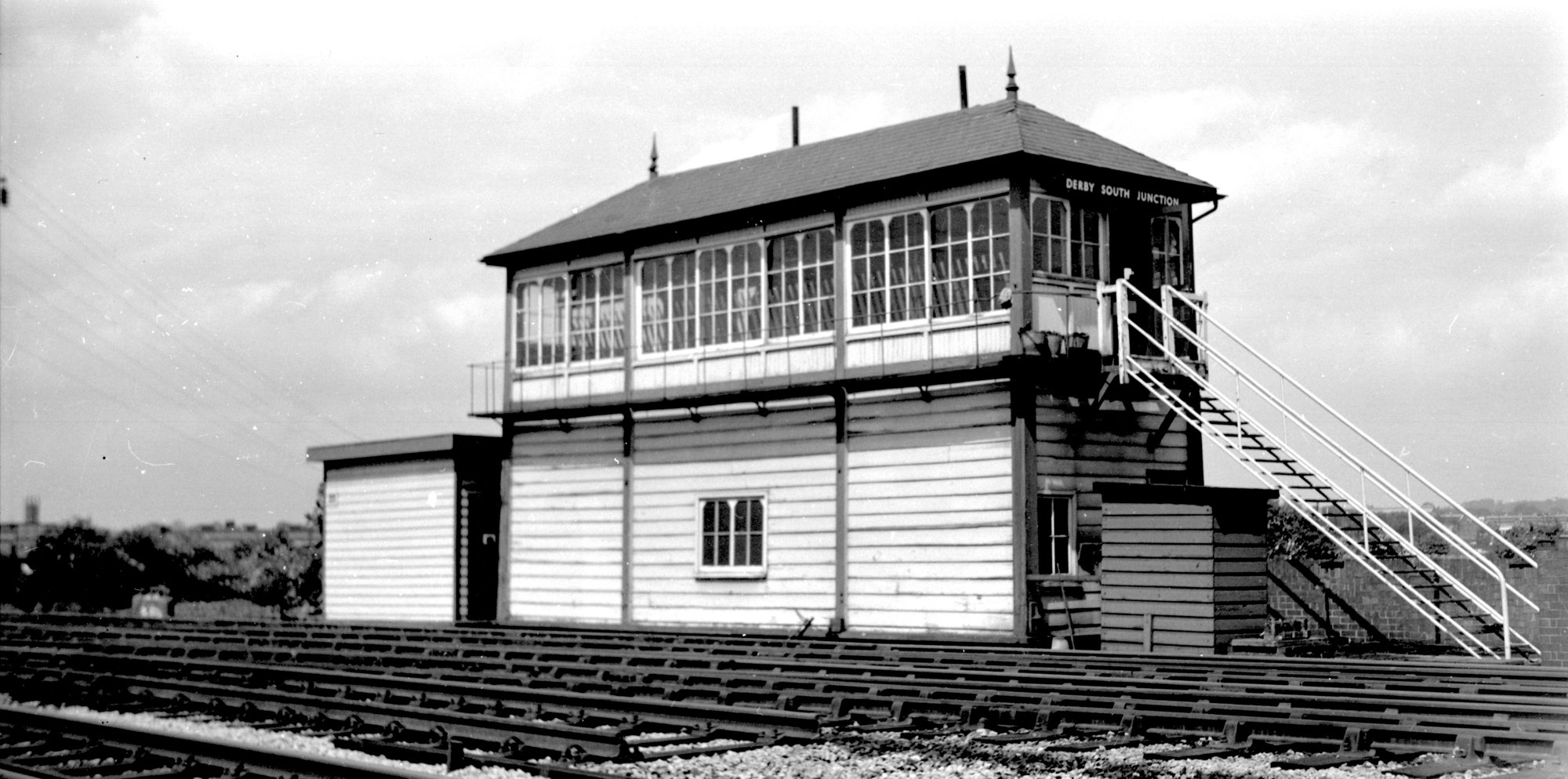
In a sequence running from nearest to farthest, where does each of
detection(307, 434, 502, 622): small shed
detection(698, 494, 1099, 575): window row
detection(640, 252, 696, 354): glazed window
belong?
detection(698, 494, 1099, 575): window row < detection(640, 252, 696, 354): glazed window < detection(307, 434, 502, 622): small shed

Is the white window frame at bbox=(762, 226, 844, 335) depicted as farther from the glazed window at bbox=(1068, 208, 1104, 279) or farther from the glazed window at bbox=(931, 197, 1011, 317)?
the glazed window at bbox=(1068, 208, 1104, 279)

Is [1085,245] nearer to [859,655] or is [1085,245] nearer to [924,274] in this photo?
[924,274]

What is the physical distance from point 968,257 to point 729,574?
5655mm

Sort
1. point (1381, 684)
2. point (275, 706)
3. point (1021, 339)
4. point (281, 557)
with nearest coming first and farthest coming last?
point (1381, 684) → point (275, 706) → point (1021, 339) → point (281, 557)

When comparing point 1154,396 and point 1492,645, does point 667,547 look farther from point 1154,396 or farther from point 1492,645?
point 1492,645

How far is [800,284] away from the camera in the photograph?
21.5 m

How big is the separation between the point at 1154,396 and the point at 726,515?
612 centimetres

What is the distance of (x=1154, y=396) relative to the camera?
19.7m

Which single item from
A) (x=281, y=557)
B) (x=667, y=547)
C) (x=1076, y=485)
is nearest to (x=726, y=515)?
(x=667, y=547)

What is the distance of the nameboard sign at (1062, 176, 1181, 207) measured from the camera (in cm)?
1931

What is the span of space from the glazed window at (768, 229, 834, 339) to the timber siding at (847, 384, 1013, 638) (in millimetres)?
1380

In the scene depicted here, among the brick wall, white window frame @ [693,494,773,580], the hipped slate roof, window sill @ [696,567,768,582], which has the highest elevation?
the hipped slate roof

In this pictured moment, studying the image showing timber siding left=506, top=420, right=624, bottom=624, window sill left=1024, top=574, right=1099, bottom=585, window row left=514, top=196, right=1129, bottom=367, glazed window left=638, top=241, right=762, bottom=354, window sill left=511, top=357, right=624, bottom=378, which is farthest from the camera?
window sill left=511, top=357, right=624, bottom=378

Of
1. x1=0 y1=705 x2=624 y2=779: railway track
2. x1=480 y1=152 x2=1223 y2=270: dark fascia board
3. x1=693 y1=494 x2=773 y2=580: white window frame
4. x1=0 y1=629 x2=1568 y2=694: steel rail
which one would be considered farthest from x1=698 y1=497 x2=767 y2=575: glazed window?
x1=0 y1=705 x2=624 y2=779: railway track
